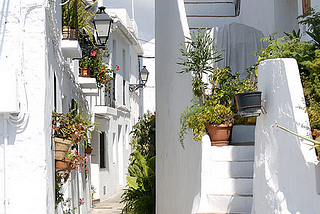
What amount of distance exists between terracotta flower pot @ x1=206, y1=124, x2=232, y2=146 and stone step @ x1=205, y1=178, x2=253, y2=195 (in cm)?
56

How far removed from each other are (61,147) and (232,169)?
92.3 inches

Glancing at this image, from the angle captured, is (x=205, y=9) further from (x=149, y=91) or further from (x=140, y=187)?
(x=149, y=91)

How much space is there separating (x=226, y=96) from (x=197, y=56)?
2.40 feet

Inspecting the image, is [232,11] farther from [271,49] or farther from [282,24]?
[271,49]

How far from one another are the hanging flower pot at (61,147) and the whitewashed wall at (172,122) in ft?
5.97

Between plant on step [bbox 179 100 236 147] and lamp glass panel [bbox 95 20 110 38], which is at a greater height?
lamp glass panel [bbox 95 20 110 38]

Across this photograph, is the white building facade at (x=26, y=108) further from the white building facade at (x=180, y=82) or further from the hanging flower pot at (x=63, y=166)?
the white building facade at (x=180, y=82)

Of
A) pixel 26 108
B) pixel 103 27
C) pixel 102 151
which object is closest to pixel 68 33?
pixel 103 27

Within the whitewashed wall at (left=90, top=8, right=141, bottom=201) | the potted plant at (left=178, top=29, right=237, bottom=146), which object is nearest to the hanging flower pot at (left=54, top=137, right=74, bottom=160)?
the potted plant at (left=178, top=29, right=237, bottom=146)

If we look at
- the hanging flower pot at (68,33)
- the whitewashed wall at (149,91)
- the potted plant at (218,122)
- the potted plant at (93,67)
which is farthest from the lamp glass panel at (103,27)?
the whitewashed wall at (149,91)

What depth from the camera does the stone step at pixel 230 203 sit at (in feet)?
21.9

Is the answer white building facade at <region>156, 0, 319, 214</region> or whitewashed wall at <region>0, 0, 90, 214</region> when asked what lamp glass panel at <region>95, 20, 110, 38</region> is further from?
whitewashed wall at <region>0, 0, 90, 214</region>

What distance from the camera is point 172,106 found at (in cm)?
1050

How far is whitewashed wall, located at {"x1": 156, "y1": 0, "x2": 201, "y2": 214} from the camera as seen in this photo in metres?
8.37
